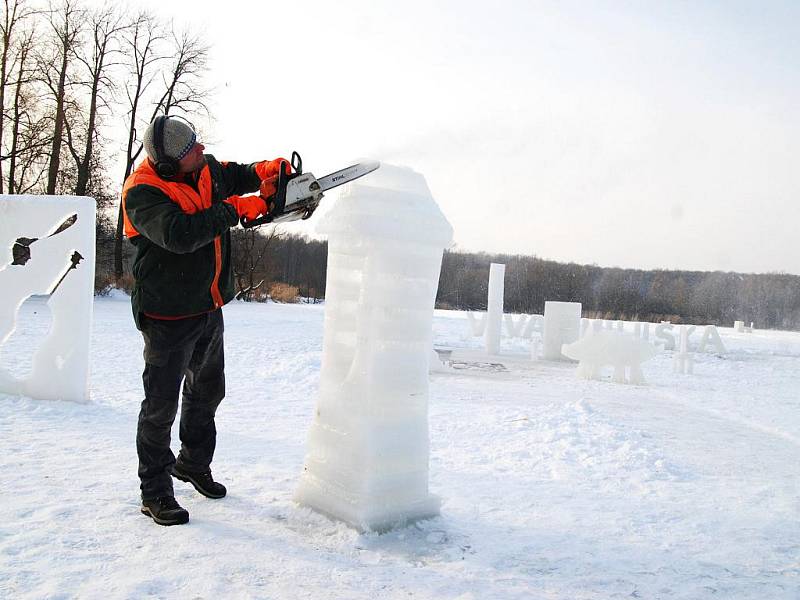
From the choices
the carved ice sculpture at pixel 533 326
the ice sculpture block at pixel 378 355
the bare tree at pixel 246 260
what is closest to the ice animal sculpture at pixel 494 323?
the carved ice sculpture at pixel 533 326

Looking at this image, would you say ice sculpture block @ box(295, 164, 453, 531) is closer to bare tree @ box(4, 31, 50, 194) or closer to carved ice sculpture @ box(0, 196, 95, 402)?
carved ice sculpture @ box(0, 196, 95, 402)

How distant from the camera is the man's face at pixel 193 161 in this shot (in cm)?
316

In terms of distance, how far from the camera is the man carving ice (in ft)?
9.84

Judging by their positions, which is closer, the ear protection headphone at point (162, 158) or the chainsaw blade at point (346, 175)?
the ear protection headphone at point (162, 158)

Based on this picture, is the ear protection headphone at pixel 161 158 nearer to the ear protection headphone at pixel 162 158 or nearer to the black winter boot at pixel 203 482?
the ear protection headphone at pixel 162 158

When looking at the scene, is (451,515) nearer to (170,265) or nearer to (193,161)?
(170,265)

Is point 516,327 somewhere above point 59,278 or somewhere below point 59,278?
below

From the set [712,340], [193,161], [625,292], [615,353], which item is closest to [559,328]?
[615,353]

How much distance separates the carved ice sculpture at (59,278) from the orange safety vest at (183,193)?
300cm

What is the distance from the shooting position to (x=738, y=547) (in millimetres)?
3105

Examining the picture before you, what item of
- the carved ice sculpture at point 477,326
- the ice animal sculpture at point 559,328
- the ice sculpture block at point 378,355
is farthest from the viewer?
the carved ice sculpture at point 477,326

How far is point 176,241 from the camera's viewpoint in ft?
9.66

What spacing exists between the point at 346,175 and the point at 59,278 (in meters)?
3.88

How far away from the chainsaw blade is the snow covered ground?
65.5 inches
